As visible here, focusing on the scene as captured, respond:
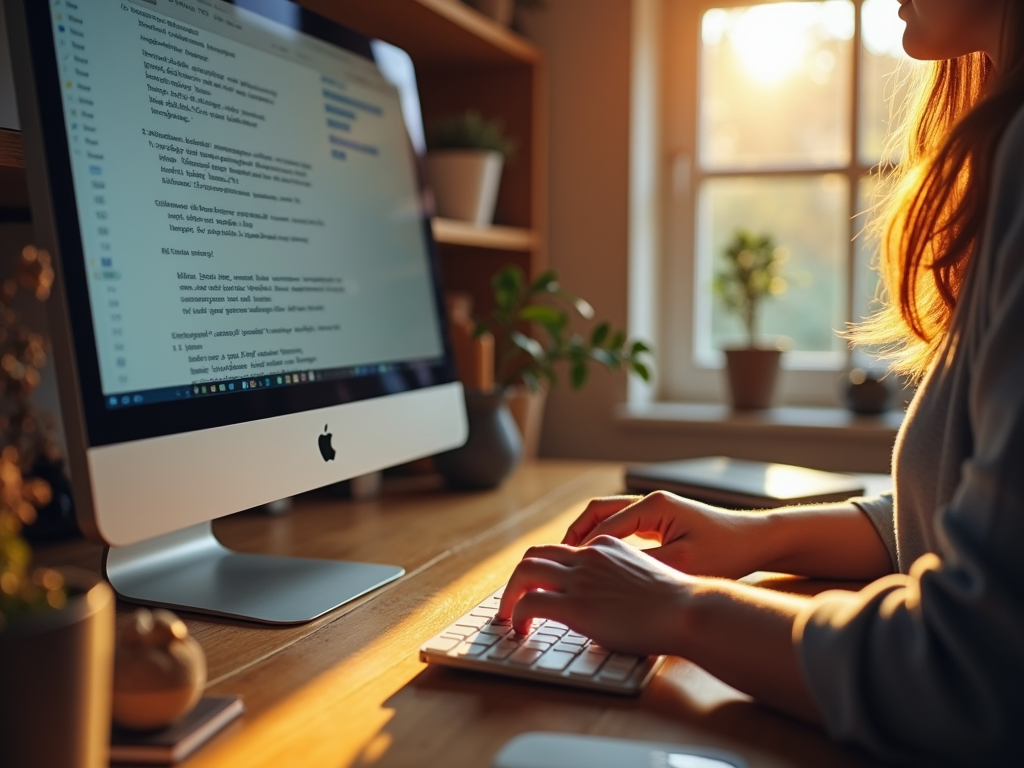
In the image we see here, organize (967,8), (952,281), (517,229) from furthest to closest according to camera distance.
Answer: (517,229) → (952,281) → (967,8)

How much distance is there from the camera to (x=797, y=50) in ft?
6.87

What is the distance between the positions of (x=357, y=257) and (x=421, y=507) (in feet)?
1.33

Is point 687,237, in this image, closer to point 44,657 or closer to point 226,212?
point 226,212

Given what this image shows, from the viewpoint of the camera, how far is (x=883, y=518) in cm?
95

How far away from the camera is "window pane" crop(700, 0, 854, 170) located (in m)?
2.07

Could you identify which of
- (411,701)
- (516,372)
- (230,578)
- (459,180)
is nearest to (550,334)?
(516,372)

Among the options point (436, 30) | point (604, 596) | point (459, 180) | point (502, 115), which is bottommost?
point (604, 596)

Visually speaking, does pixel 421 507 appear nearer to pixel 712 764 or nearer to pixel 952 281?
pixel 952 281

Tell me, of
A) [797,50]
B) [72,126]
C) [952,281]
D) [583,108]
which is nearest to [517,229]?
[583,108]

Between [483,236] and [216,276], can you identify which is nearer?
[216,276]

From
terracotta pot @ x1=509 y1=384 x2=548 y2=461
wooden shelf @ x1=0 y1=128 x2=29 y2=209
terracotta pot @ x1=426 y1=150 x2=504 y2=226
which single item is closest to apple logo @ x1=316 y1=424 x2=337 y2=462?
wooden shelf @ x1=0 y1=128 x2=29 y2=209

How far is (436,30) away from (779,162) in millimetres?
844

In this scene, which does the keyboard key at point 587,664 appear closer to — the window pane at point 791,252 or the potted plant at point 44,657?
the potted plant at point 44,657

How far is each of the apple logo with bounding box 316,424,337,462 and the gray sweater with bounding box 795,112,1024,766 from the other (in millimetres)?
510
